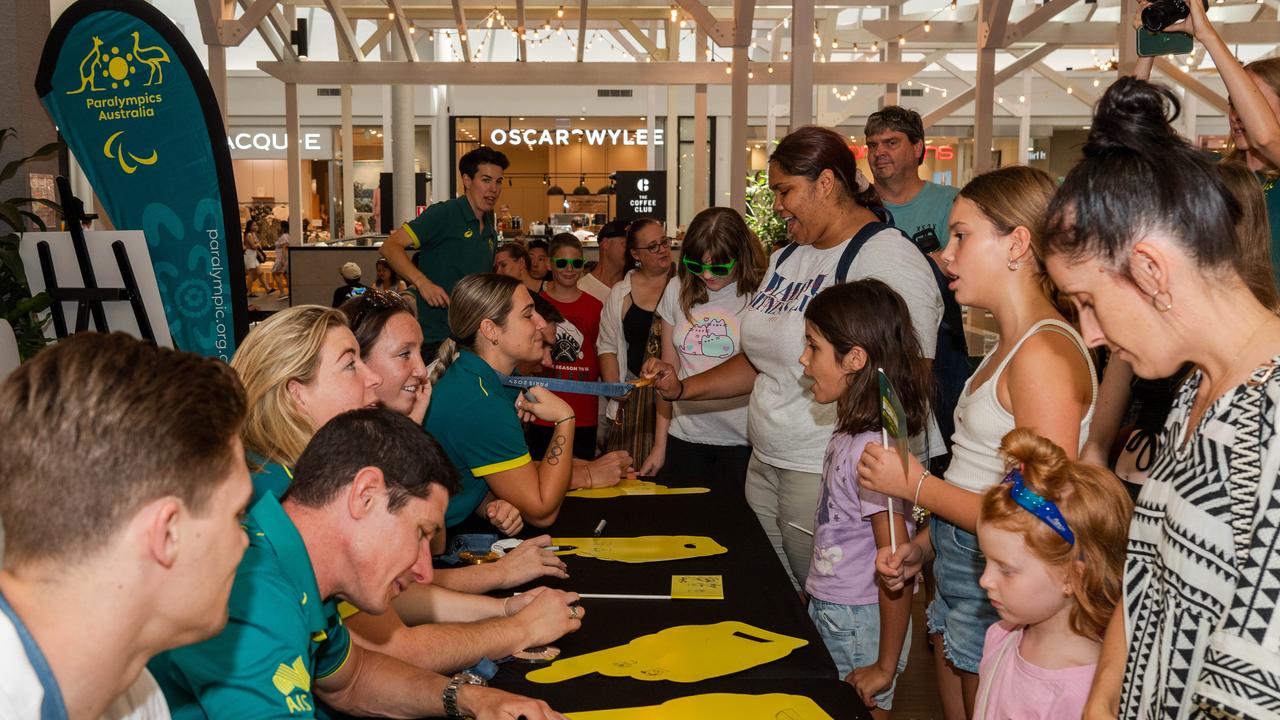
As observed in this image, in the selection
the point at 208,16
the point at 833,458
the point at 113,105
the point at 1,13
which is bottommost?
the point at 833,458

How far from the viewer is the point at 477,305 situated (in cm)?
314

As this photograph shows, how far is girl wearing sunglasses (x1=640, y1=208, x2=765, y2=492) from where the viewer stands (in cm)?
376

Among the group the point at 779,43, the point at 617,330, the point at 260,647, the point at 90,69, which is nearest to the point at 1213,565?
the point at 260,647

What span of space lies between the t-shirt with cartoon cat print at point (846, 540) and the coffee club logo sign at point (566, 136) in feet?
67.6

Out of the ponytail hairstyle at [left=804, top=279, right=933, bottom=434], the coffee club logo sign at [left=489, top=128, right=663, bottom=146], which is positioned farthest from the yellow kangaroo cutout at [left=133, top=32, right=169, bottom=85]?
the coffee club logo sign at [left=489, top=128, right=663, bottom=146]

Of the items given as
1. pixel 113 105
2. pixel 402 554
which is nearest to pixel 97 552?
pixel 402 554

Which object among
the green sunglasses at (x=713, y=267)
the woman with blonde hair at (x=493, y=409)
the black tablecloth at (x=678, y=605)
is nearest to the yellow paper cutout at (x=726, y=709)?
the black tablecloth at (x=678, y=605)

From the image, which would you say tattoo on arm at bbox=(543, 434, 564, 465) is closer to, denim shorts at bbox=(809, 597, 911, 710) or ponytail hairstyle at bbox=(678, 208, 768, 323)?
denim shorts at bbox=(809, 597, 911, 710)

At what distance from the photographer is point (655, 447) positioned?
12.9 ft

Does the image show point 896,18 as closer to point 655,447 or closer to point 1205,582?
point 655,447

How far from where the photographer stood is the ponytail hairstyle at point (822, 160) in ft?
9.71

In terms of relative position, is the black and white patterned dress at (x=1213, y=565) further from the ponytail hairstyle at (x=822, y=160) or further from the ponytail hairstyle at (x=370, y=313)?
the ponytail hairstyle at (x=370, y=313)

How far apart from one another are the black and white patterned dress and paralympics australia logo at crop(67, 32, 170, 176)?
4.38 meters

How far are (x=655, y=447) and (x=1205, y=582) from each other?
2.86 meters
